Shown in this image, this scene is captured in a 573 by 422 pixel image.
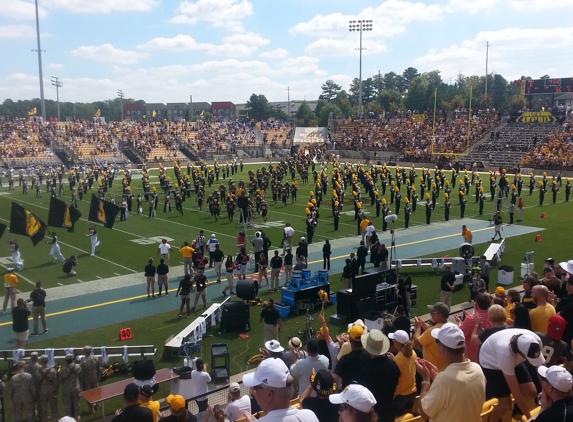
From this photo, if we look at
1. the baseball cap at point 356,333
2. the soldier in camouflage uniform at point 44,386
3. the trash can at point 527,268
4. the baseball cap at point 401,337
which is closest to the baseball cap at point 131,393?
the baseball cap at point 356,333

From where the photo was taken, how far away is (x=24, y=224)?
16.0 meters

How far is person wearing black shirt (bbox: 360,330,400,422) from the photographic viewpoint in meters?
4.76

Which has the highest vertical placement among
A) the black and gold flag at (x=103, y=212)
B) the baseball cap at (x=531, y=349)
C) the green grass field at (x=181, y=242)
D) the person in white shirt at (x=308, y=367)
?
the baseball cap at (x=531, y=349)

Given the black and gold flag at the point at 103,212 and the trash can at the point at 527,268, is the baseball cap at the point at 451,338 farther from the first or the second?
the black and gold flag at the point at 103,212

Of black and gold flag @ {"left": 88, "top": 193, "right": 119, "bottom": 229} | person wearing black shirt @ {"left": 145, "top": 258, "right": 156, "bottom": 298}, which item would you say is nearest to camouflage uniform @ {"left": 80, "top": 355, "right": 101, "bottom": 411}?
person wearing black shirt @ {"left": 145, "top": 258, "right": 156, "bottom": 298}

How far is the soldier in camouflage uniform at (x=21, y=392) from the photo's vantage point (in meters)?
8.02

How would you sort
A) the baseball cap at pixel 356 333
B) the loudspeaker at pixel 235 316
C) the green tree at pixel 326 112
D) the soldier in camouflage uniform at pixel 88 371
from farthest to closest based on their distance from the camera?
the green tree at pixel 326 112
the loudspeaker at pixel 235 316
the soldier in camouflage uniform at pixel 88 371
the baseball cap at pixel 356 333

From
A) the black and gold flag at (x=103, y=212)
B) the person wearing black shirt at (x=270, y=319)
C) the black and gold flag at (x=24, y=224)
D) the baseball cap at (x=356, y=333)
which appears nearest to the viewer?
the baseball cap at (x=356, y=333)

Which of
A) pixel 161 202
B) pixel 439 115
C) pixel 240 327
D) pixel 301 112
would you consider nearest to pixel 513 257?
pixel 240 327

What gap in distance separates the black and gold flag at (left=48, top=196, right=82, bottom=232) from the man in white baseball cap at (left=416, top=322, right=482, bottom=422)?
52.3ft

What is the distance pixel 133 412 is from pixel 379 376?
1993 mm

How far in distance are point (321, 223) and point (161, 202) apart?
1071cm

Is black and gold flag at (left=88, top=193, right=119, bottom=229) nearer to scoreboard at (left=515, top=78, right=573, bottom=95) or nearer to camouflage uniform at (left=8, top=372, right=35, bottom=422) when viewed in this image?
camouflage uniform at (left=8, top=372, right=35, bottom=422)

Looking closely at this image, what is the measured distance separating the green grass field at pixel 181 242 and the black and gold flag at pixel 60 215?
141 cm
